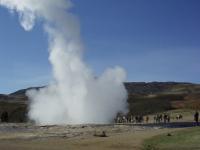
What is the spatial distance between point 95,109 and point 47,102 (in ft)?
29.1

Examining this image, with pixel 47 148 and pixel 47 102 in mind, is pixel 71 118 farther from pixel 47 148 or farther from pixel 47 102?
pixel 47 148

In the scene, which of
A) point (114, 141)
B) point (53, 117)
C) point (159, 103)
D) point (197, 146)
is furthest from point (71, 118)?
point (159, 103)

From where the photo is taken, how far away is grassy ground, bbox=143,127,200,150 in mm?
33906

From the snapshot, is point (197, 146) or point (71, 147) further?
point (71, 147)

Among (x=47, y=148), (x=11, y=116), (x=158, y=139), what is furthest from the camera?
(x=11, y=116)

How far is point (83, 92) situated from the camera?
80.3 metres

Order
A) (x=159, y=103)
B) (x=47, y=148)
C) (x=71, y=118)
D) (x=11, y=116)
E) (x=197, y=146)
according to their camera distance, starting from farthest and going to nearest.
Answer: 1. (x=159, y=103)
2. (x=11, y=116)
3. (x=71, y=118)
4. (x=47, y=148)
5. (x=197, y=146)

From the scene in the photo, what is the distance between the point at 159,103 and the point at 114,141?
4007 inches

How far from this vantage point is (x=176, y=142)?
36594 mm

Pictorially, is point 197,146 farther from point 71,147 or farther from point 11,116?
point 11,116

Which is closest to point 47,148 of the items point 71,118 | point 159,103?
point 71,118

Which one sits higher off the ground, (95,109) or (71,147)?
(95,109)

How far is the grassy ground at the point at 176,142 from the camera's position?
111ft

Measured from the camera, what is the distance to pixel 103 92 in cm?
8225
